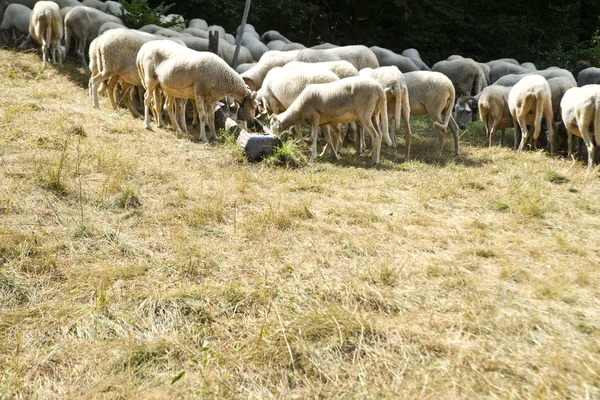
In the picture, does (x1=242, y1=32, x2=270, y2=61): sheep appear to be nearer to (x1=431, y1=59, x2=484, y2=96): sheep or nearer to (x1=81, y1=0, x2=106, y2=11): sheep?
(x1=81, y1=0, x2=106, y2=11): sheep

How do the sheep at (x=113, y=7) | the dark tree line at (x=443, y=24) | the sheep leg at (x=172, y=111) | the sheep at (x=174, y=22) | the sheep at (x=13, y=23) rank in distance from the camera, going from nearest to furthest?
the sheep leg at (x=172, y=111) → the sheep at (x=13, y=23) → the sheep at (x=174, y=22) → the sheep at (x=113, y=7) → the dark tree line at (x=443, y=24)

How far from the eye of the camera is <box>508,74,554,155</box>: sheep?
9234 mm

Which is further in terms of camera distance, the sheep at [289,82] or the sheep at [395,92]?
the sheep at [289,82]

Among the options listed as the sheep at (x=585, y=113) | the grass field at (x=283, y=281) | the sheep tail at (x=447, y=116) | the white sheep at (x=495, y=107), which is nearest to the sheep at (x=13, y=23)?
the grass field at (x=283, y=281)

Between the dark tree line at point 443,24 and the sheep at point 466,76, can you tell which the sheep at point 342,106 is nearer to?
the sheep at point 466,76

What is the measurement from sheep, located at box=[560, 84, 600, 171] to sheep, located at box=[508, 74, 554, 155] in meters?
0.69

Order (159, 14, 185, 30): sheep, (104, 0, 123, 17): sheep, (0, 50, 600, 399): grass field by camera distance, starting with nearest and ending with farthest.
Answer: (0, 50, 600, 399): grass field → (159, 14, 185, 30): sheep → (104, 0, 123, 17): sheep

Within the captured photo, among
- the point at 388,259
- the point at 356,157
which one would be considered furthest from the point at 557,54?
the point at 388,259

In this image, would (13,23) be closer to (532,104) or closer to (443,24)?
(532,104)

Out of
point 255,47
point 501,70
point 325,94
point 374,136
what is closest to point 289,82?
point 325,94

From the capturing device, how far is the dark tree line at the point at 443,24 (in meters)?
22.1

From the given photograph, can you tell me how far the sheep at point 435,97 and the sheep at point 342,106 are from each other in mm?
1252

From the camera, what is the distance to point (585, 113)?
7980 mm

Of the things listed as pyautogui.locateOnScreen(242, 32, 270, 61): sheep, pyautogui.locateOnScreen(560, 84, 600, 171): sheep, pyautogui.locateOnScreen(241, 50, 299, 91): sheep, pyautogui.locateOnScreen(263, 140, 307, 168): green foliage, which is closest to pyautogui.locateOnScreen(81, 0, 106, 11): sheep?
pyautogui.locateOnScreen(242, 32, 270, 61): sheep
